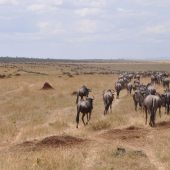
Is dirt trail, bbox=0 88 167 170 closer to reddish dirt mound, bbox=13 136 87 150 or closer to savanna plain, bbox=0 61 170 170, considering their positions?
savanna plain, bbox=0 61 170 170

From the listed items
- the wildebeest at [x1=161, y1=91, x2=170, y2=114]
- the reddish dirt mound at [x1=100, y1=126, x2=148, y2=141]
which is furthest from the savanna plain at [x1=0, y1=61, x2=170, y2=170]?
the wildebeest at [x1=161, y1=91, x2=170, y2=114]

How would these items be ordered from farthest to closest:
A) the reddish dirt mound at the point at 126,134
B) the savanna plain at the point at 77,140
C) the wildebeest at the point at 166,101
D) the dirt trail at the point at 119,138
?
the wildebeest at the point at 166,101, the reddish dirt mound at the point at 126,134, the dirt trail at the point at 119,138, the savanna plain at the point at 77,140

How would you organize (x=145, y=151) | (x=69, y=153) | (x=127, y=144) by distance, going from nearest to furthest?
(x=69, y=153)
(x=145, y=151)
(x=127, y=144)

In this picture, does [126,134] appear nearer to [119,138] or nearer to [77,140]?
[119,138]

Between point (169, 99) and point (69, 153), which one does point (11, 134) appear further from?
point (169, 99)

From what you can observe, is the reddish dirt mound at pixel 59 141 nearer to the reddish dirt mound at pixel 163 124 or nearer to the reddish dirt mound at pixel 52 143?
the reddish dirt mound at pixel 52 143

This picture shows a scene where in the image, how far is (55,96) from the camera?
43156 mm

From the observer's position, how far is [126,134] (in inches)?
853

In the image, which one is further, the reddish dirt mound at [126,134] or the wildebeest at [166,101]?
the wildebeest at [166,101]

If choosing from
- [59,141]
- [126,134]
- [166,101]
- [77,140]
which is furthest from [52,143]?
[166,101]

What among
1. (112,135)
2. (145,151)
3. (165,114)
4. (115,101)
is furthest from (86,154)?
(115,101)

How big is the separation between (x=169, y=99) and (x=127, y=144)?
1138 centimetres

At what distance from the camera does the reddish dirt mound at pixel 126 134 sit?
20922 mm

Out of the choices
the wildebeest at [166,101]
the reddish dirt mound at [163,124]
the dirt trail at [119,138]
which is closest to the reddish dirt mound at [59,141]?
the dirt trail at [119,138]
